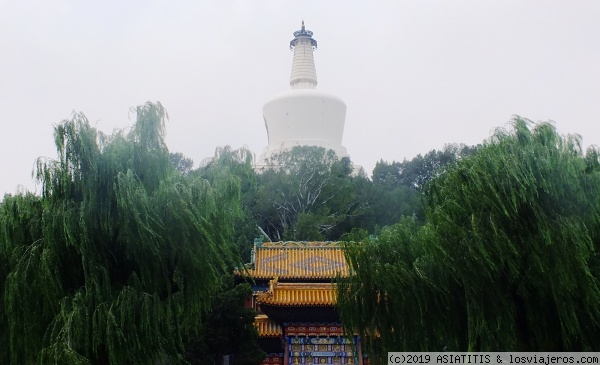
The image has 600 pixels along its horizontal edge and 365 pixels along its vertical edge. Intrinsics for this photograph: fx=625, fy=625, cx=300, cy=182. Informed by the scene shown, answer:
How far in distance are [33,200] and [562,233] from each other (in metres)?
7.15

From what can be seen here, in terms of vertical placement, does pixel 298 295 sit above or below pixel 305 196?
below

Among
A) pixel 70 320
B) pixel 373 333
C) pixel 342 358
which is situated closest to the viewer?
pixel 70 320

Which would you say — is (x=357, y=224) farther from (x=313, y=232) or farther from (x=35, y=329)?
(x=35, y=329)

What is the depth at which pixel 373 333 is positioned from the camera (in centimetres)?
930

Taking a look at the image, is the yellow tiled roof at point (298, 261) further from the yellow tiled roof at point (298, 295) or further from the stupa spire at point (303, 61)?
the stupa spire at point (303, 61)

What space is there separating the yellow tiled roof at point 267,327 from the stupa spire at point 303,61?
2532cm

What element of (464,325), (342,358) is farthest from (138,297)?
(342,358)

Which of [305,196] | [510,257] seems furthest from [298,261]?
[305,196]

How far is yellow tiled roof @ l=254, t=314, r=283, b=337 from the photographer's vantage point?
15048mm

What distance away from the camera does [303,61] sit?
39.8 metres

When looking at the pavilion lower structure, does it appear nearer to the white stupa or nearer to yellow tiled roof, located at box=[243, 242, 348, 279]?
yellow tiled roof, located at box=[243, 242, 348, 279]

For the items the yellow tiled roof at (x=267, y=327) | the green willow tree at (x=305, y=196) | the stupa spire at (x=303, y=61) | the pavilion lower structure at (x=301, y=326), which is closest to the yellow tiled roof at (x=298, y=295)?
the pavilion lower structure at (x=301, y=326)

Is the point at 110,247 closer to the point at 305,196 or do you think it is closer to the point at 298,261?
the point at 298,261

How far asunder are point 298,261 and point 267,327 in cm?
250
